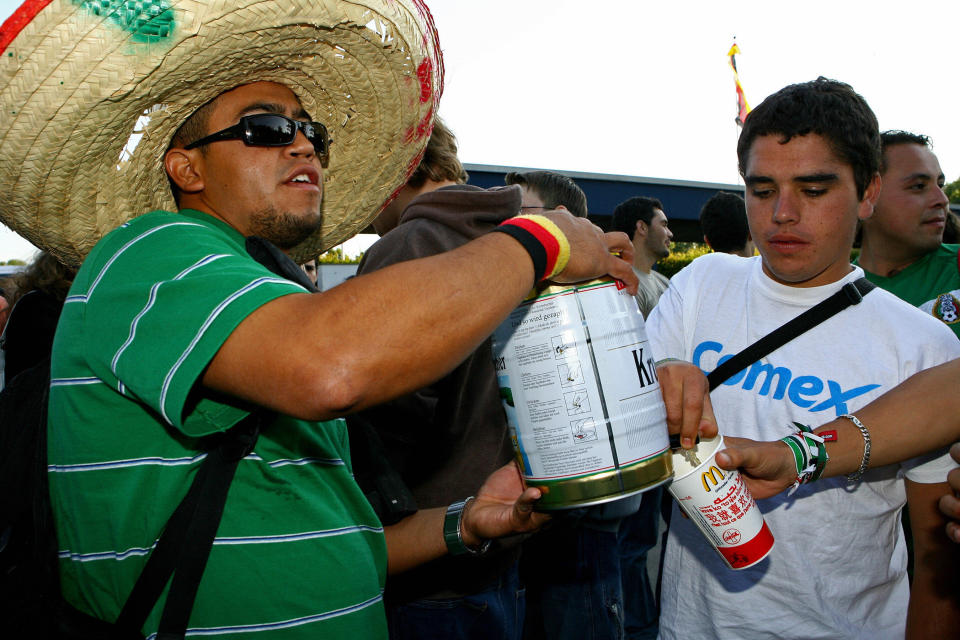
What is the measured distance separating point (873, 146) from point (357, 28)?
1695mm

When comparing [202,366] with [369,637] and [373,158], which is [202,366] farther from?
[373,158]

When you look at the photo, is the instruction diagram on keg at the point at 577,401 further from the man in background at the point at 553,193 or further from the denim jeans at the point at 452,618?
the man in background at the point at 553,193

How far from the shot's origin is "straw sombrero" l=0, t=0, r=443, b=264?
4.50 ft

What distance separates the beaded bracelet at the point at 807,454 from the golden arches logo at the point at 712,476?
332mm

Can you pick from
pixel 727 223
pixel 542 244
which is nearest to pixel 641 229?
pixel 727 223

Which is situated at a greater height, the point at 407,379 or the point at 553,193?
the point at 407,379

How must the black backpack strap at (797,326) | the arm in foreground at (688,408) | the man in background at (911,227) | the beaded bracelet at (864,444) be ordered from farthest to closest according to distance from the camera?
the man in background at (911,227) → the black backpack strap at (797,326) → the beaded bracelet at (864,444) → the arm in foreground at (688,408)

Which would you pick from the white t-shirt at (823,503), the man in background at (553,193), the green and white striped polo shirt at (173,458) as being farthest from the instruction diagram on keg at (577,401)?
the man in background at (553,193)

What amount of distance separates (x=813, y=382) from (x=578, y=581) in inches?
69.7

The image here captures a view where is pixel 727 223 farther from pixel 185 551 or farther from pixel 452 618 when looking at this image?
pixel 185 551

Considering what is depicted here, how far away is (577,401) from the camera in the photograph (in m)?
1.13

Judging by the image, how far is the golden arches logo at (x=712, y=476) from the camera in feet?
4.21

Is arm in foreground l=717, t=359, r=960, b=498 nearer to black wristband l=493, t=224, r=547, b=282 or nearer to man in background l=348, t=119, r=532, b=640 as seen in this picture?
black wristband l=493, t=224, r=547, b=282

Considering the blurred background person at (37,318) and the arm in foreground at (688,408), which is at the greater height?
the arm in foreground at (688,408)
